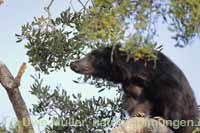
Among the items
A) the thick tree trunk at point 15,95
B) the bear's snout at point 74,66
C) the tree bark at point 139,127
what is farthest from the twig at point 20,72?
the tree bark at point 139,127

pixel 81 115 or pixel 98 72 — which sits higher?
pixel 98 72

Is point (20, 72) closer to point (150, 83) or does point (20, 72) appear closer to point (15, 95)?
point (15, 95)

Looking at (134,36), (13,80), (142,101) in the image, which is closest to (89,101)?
(142,101)

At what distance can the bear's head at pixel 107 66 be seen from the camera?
6.43 m

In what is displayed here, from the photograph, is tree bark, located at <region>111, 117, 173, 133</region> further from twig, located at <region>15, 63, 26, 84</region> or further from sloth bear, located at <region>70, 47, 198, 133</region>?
twig, located at <region>15, 63, 26, 84</region>

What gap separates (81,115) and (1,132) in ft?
4.57

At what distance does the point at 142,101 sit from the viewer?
636cm

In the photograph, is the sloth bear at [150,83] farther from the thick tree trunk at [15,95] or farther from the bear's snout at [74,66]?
the thick tree trunk at [15,95]

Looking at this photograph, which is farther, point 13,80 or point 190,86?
point 190,86

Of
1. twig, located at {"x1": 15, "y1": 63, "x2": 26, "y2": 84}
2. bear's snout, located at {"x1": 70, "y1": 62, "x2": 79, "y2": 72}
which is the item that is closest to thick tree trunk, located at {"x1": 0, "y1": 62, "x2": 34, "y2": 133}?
twig, located at {"x1": 15, "y1": 63, "x2": 26, "y2": 84}

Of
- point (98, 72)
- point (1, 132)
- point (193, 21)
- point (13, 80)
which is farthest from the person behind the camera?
point (98, 72)

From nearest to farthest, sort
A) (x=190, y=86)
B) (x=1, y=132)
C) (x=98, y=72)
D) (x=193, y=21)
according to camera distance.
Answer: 1. (x=193, y=21)
2. (x=1, y=132)
3. (x=190, y=86)
4. (x=98, y=72)

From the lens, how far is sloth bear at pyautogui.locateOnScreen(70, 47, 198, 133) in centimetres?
602

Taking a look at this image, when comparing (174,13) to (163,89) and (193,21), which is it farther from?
(163,89)
